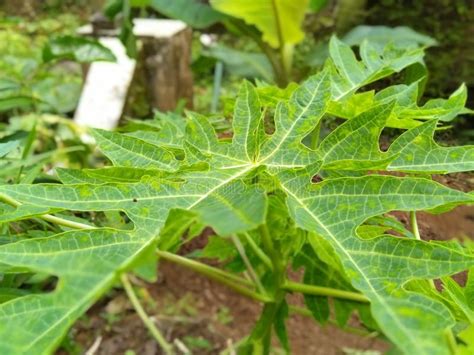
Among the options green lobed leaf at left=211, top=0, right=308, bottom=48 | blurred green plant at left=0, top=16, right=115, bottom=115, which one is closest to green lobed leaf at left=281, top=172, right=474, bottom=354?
blurred green plant at left=0, top=16, right=115, bottom=115

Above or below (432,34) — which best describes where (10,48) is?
below

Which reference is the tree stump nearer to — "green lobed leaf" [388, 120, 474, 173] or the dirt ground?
the dirt ground

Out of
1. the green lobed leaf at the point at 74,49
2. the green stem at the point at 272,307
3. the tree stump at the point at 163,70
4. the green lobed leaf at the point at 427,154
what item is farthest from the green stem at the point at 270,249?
the tree stump at the point at 163,70

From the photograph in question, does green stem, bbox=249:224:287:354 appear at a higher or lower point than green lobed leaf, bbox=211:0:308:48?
lower

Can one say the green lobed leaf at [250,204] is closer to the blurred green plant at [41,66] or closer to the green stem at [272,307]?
the green stem at [272,307]

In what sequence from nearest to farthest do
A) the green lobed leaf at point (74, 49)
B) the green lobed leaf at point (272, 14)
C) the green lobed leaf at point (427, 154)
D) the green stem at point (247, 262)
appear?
the green lobed leaf at point (427, 154) < the green stem at point (247, 262) < the green lobed leaf at point (74, 49) < the green lobed leaf at point (272, 14)

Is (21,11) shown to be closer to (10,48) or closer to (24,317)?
(10,48)

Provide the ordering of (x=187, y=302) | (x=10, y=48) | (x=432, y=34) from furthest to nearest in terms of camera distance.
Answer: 1. (x=10, y=48)
2. (x=432, y=34)
3. (x=187, y=302)

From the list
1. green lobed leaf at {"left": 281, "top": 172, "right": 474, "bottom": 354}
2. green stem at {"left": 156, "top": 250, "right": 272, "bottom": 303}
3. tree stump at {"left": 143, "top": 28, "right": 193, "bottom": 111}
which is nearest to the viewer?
green lobed leaf at {"left": 281, "top": 172, "right": 474, "bottom": 354}

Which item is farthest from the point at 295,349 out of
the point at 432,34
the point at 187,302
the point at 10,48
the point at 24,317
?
the point at 10,48
